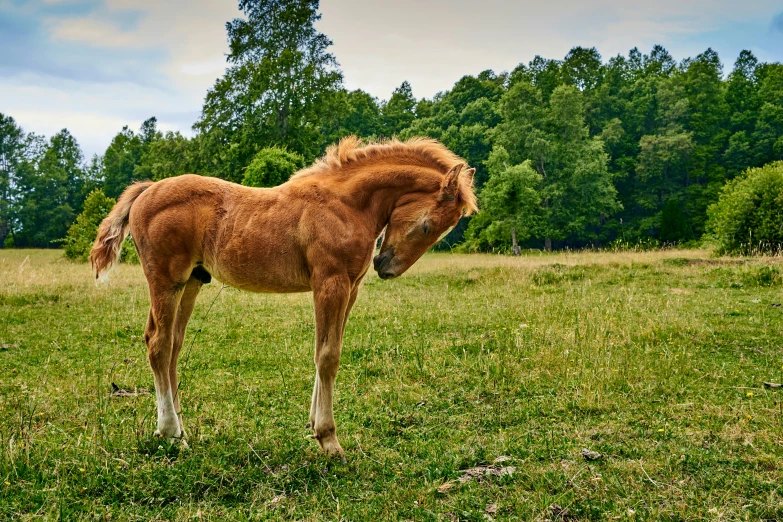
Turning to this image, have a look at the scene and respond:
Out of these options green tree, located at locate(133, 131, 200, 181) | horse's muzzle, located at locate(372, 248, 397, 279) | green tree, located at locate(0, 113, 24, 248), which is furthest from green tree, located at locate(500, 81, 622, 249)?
green tree, located at locate(0, 113, 24, 248)

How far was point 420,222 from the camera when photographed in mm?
4566

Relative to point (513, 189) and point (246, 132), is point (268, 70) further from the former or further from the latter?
point (513, 189)

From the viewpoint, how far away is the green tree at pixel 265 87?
35.8 meters

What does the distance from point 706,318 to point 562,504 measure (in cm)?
A: 756

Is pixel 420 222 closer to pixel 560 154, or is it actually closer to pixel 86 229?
pixel 86 229

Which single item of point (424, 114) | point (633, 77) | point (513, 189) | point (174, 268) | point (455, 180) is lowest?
point (174, 268)

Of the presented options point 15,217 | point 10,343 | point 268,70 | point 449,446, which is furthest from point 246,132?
point 15,217

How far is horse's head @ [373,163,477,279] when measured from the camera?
15.0 feet

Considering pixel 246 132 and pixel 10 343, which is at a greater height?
pixel 246 132

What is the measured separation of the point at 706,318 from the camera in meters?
9.64

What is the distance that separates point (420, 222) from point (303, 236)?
989 mm

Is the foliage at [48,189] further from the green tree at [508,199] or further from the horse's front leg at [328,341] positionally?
the horse's front leg at [328,341]

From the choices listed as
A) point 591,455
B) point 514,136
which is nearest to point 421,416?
point 591,455

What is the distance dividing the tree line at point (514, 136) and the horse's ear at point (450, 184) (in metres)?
30.0
